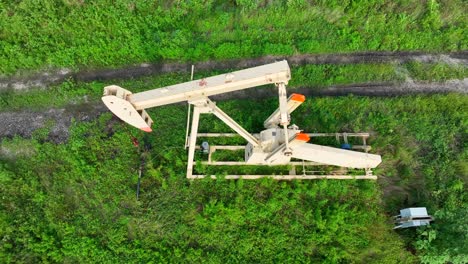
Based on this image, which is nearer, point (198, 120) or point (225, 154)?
→ point (198, 120)

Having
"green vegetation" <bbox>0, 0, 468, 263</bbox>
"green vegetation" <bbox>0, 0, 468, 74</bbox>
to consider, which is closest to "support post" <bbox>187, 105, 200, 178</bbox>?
"green vegetation" <bbox>0, 0, 468, 263</bbox>

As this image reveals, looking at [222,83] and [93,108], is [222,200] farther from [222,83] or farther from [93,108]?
[93,108]

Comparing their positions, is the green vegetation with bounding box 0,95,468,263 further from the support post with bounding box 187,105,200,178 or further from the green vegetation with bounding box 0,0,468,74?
the green vegetation with bounding box 0,0,468,74

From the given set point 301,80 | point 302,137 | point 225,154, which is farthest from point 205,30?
point 302,137

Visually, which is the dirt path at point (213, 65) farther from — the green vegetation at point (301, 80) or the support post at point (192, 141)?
the support post at point (192, 141)

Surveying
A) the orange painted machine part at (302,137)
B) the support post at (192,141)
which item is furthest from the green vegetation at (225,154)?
the orange painted machine part at (302,137)

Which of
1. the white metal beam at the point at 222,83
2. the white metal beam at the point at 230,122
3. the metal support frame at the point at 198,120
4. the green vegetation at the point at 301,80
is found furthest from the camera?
the green vegetation at the point at 301,80

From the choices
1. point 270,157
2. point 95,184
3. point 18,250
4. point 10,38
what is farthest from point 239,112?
point 10,38
